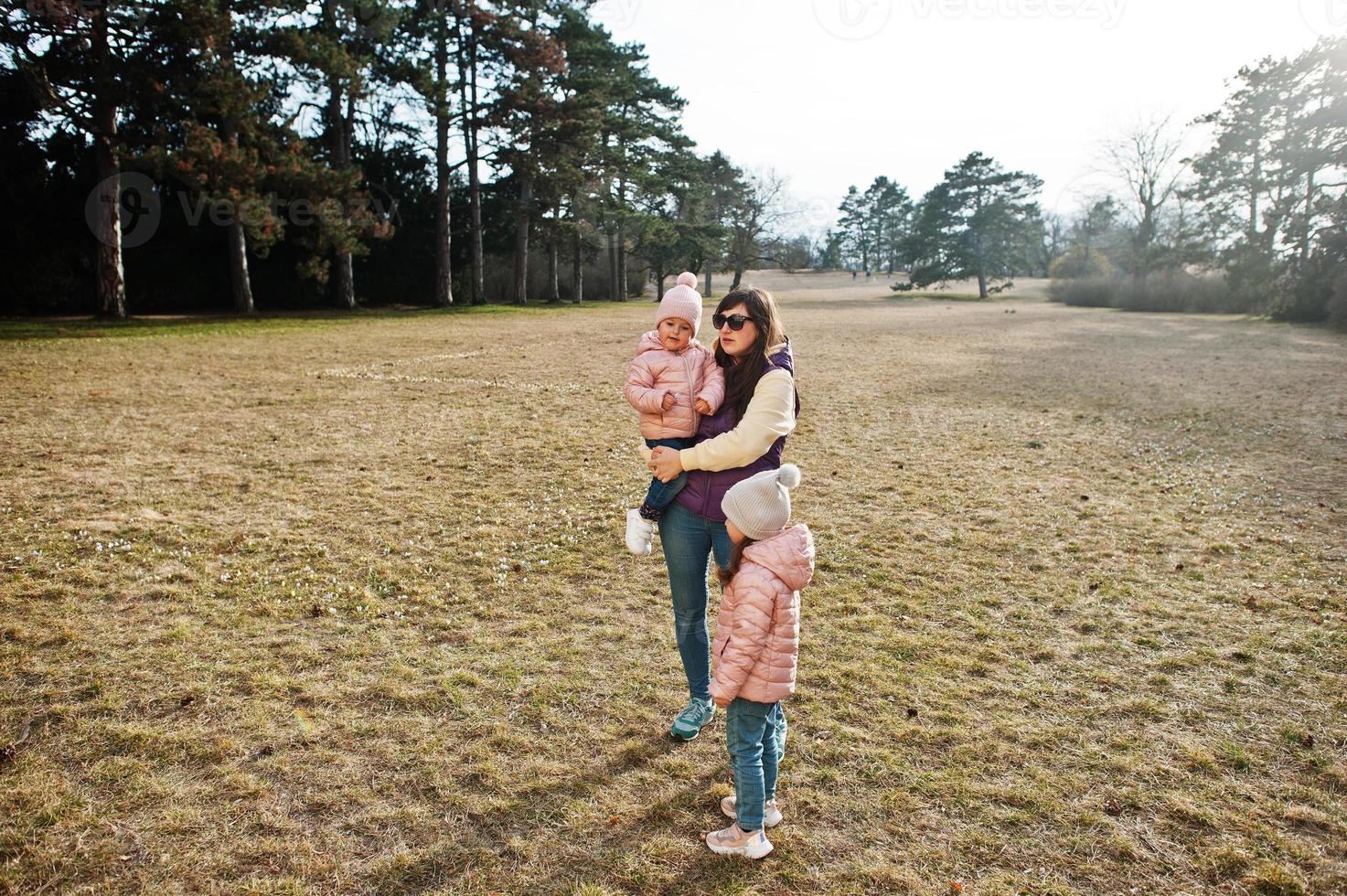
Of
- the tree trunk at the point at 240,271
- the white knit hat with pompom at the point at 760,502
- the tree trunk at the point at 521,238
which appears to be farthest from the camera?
the tree trunk at the point at 521,238

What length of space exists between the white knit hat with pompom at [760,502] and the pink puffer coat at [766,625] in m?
0.08

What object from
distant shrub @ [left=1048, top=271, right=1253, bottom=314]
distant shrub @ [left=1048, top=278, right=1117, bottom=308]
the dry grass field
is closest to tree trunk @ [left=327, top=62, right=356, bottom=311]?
the dry grass field

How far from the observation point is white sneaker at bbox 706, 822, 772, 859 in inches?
102

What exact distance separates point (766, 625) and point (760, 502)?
39cm

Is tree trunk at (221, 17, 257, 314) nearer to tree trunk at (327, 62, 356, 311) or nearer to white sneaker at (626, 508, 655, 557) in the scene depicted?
tree trunk at (327, 62, 356, 311)

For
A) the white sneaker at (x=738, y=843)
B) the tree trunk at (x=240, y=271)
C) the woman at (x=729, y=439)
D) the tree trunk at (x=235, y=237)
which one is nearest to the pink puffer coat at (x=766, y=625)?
the woman at (x=729, y=439)

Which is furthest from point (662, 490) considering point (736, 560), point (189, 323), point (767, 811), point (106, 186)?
point (106, 186)

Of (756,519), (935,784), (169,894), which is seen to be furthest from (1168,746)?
(169,894)

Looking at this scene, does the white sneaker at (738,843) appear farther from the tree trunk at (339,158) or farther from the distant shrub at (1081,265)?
the distant shrub at (1081,265)

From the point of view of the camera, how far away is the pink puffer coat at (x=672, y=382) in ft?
9.50

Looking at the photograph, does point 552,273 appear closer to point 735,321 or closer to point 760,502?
point 735,321

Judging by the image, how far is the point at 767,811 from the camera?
2760mm

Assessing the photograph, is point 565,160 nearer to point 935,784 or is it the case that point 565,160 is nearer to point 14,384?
point 14,384

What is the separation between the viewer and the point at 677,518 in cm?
298
